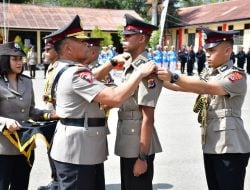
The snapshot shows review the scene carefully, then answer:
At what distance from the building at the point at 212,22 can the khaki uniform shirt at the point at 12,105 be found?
86.5 feet

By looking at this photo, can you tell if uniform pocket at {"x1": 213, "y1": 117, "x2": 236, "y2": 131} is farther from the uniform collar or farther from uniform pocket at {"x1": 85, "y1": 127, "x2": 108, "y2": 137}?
uniform pocket at {"x1": 85, "y1": 127, "x2": 108, "y2": 137}

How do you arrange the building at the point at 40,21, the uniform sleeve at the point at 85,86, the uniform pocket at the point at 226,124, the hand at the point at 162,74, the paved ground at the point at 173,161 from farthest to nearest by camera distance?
the building at the point at 40,21, the paved ground at the point at 173,161, the uniform pocket at the point at 226,124, the hand at the point at 162,74, the uniform sleeve at the point at 85,86

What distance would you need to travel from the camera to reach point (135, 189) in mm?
2875

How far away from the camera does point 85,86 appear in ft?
8.36

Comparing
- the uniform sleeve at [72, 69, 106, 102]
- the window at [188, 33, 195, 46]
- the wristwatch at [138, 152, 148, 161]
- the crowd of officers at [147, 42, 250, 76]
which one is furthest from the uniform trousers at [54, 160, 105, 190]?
the window at [188, 33, 195, 46]

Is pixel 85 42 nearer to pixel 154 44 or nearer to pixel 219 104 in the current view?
pixel 219 104

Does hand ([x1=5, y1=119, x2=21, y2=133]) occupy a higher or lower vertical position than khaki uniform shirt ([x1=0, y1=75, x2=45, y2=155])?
lower

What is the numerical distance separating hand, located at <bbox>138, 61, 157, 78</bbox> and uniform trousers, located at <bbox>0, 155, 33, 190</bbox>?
158 centimetres

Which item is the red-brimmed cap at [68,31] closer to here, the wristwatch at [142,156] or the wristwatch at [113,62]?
the wristwatch at [113,62]

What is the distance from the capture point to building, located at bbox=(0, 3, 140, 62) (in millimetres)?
27375

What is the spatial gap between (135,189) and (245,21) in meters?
28.2

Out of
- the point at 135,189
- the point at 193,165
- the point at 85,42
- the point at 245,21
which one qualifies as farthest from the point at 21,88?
the point at 245,21

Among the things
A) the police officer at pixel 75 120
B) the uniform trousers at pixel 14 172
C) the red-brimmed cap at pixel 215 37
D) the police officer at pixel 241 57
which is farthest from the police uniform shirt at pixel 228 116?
the police officer at pixel 241 57

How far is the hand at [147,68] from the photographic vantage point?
257cm
